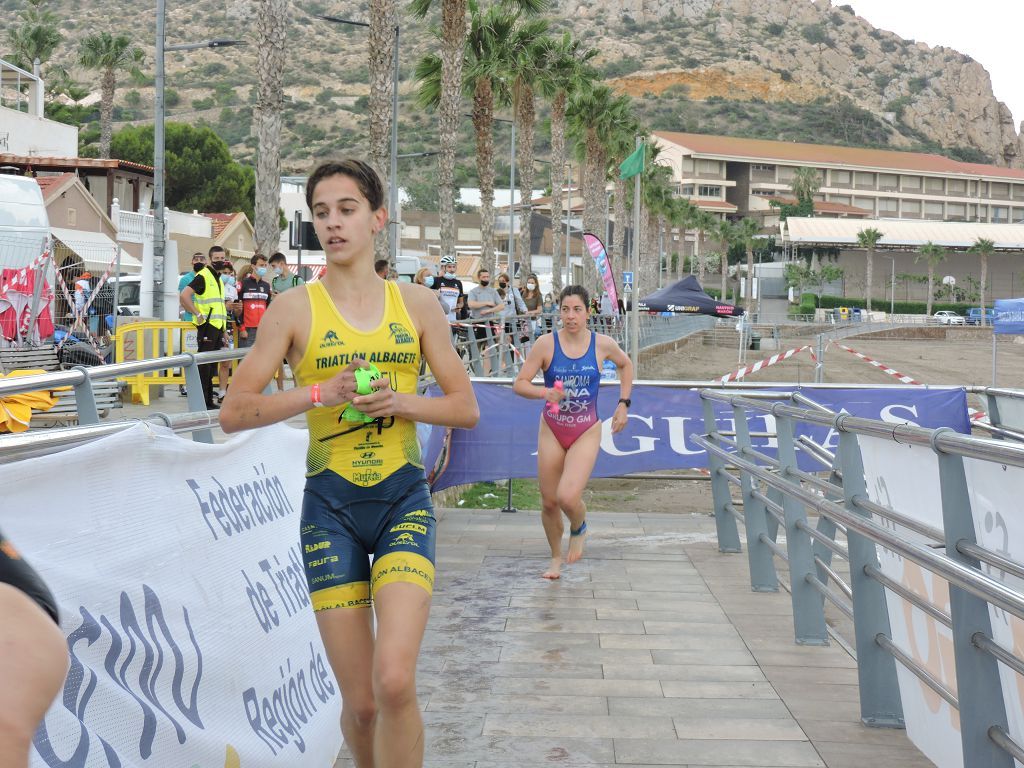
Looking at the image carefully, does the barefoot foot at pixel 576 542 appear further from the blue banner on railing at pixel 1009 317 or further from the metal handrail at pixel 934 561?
the blue banner on railing at pixel 1009 317

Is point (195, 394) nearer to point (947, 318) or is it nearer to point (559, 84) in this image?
point (559, 84)

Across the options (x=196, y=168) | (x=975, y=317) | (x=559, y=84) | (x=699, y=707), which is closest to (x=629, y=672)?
(x=699, y=707)

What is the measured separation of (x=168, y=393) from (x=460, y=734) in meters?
15.4

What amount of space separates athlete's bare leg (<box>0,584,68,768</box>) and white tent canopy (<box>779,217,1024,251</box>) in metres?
116

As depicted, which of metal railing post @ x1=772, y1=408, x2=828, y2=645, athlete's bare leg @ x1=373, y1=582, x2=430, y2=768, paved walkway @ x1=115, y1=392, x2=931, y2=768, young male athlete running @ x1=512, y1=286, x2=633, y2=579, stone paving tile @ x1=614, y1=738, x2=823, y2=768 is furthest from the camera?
young male athlete running @ x1=512, y1=286, x2=633, y2=579

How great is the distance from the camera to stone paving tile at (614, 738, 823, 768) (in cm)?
491

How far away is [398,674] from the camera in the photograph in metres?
3.50

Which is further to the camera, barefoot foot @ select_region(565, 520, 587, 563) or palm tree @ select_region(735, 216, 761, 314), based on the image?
palm tree @ select_region(735, 216, 761, 314)

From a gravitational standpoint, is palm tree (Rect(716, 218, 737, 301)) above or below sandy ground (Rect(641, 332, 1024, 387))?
above

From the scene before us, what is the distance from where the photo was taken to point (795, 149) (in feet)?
489

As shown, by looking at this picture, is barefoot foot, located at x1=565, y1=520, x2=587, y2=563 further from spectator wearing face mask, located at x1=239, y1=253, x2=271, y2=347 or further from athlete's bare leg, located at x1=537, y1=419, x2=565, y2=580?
spectator wearing face mask, located at x1=239, y1=253, x2=271, y2=347

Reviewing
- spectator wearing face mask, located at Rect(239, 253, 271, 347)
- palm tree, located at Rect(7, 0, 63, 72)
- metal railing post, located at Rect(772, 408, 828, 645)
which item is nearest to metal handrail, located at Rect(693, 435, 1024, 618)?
metal railing post, located at Rect(772, 408, 828, 645)

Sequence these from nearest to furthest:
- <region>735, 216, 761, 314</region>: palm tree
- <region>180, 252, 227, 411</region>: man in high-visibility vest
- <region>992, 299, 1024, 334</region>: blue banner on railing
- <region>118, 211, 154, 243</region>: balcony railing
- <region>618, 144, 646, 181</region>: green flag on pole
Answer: <region>180, 252, 227, 411</region>: man in high-visibility vest, <region>618, 144, 646, 181</region>: green flag on pole, <region>992, 299, 1024, 334</region>: blue banner on railing, <region>118, 211, 154, 243</region>: balcony railing, <region>735, 216, 761, 314</region>: palm tree

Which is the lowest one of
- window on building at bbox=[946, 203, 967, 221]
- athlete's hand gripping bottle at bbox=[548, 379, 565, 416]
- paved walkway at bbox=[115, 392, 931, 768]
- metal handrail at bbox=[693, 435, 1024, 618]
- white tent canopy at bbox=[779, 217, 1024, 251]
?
paved walkway at bbox=[115, 392, 931, 768]
